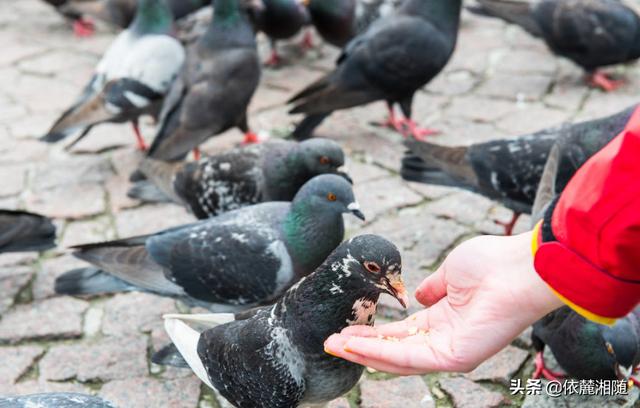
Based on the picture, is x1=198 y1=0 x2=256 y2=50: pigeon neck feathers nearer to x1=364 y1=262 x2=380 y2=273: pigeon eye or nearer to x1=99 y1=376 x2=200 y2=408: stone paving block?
x1=99 y1=376 x2=200 y2=408: stone paving block

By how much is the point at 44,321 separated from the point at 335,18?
451 centimetres

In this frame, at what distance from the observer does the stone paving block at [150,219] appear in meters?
5.40

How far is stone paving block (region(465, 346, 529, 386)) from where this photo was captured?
397 centimetres

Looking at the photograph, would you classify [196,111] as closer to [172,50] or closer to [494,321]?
[172,50]

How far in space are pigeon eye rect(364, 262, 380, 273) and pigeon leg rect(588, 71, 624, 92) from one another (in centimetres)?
504

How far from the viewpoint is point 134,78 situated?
21.2ft

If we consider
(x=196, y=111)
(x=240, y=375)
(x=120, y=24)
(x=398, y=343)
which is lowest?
(x=120, y=24)

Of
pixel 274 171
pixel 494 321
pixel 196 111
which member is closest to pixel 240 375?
pixel 494 321

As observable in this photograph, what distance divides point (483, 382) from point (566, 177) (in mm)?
1404

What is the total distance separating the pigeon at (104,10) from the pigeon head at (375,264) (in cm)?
622

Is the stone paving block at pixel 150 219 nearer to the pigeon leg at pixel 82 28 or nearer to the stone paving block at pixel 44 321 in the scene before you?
the stone paving block at pixel 44 321

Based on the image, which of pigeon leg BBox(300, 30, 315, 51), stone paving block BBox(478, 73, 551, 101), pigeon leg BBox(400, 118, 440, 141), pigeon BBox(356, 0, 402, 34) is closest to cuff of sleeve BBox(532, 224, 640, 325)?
pigeon leg BBox(400, 118, 440, 141)

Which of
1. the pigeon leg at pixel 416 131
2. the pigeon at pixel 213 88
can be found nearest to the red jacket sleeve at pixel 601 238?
the pigeon at pixel 213 88

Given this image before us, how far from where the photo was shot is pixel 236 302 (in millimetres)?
4062
